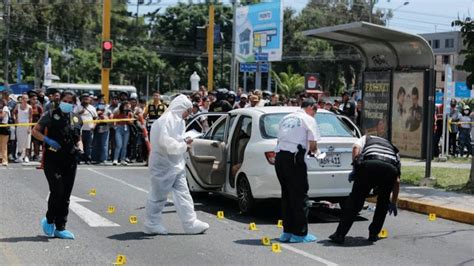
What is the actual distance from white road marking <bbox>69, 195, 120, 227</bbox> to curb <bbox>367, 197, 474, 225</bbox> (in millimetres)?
4947

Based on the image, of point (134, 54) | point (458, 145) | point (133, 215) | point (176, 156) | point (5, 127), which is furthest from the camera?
point (134, 54)

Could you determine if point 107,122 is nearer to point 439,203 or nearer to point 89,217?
point 89,217

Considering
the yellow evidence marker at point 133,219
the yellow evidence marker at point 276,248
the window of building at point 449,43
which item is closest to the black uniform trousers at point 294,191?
the yellow evidence marker at point 276,248

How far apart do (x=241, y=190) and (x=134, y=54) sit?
57471 millimetres

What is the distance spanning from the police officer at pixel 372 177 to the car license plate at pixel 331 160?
1.33m

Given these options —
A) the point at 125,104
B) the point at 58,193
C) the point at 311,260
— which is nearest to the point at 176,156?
the point at 58,193

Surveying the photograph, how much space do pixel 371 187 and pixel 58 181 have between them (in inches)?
149

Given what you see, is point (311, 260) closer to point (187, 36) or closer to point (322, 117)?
point (322, 117)

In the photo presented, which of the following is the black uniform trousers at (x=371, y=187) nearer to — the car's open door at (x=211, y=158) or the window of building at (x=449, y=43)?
the car's open door at (x=211, y=158)

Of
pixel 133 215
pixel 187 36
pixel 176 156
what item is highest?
pixel 187 36

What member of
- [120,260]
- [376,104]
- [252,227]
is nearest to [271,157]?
[252,227]

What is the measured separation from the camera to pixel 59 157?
27.6 feet

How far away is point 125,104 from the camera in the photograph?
18734 millimetres

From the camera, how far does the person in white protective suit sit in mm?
8742
